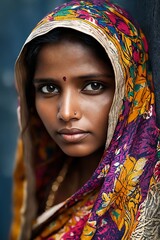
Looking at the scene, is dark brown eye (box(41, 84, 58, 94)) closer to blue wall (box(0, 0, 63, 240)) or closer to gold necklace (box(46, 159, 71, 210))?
gold necklace (box(46, 159, 71, 210))

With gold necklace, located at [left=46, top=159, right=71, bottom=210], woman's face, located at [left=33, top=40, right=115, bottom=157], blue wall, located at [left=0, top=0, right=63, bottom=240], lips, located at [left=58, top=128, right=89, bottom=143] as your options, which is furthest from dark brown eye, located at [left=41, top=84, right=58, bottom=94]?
blue wall, located at [left=0, top=0, right=63, bottom=240]

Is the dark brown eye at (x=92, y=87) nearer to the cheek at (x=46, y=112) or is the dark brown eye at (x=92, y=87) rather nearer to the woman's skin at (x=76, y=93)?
the woman's skin at (x=76, y=93)

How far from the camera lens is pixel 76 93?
Answer: 1.23 m

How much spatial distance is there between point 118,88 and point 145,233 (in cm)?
35

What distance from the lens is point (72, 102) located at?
1.21 metres

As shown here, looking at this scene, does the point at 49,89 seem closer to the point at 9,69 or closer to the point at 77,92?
the point at 77,92

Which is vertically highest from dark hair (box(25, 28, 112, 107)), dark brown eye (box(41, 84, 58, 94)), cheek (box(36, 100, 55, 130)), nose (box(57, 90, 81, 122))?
dark hair (box(25, 28, 112, 107))

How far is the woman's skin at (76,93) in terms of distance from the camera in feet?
3.96

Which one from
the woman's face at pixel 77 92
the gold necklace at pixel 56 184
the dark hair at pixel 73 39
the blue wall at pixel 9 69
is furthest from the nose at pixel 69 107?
the blue wall at pixel 9 69

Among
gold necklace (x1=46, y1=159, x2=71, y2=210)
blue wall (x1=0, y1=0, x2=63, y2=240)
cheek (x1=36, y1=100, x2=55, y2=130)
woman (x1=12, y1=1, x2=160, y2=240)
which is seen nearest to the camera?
woman (x1=12, y1=1, x2=160, y2=240)

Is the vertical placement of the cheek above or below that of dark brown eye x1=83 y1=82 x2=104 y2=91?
below

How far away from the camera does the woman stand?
1.17 metres

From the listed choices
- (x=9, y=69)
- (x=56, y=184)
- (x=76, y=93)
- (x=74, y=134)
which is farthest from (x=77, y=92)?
(x=9, y=69)

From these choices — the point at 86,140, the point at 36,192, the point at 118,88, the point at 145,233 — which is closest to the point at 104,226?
the point at 145,233
